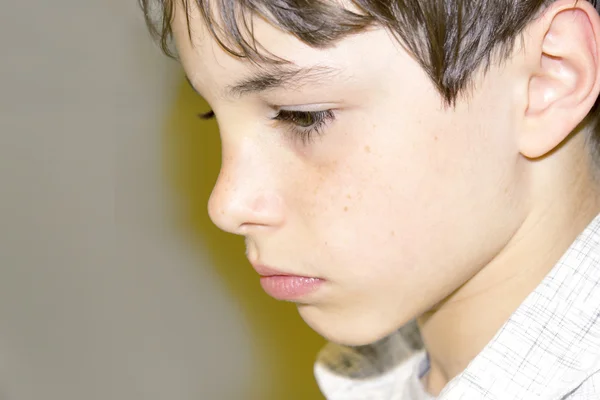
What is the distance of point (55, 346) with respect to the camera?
1346mm

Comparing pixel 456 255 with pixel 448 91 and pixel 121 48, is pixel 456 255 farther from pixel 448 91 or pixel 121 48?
pixel 121 48

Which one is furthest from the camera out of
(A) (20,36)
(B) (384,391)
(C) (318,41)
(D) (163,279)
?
(D) (163,279)

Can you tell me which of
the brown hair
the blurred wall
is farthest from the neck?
the blurred wall

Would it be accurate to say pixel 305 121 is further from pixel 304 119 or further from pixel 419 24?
pixel 419 24

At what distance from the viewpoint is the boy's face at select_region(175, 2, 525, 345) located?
24.4 inches

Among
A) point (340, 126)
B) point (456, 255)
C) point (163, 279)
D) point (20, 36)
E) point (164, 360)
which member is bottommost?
point (164, 360)

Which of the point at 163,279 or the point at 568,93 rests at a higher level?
the point at 568,93

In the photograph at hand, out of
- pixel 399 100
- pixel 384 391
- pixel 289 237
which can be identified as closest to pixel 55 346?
pixel 384 391

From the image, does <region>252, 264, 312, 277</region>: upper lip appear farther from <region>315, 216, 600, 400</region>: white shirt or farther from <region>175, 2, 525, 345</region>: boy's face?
<region>315, 216, 600, 400</region>: white shirt

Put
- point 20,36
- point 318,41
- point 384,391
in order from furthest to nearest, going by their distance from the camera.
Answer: point 20,36 < point 384,391 < point 318,41

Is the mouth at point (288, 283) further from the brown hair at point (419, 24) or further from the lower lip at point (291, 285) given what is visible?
the brown hair at point (419, 24)

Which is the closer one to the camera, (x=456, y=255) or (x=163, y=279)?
A: (x=456, y=255)

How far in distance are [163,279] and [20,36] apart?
1.33ft

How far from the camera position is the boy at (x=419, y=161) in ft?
2.01
